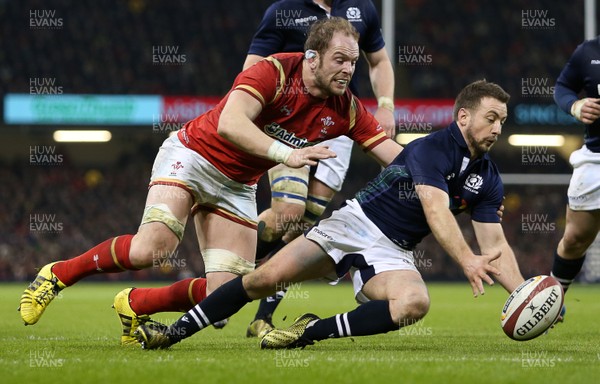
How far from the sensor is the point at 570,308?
10.1 m

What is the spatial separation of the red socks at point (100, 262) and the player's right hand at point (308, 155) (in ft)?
3.90

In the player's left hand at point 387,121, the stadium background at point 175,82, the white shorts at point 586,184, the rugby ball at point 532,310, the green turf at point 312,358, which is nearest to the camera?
the green turf at point 312,358

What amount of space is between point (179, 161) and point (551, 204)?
1958 centimetres

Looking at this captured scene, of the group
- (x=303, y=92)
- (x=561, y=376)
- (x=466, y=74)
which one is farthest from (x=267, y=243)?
(x=466, y=74)

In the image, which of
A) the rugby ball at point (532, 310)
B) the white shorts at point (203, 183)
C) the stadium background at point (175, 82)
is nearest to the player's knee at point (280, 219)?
the white shorts at point (203, 183)

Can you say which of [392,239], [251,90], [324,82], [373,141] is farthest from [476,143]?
[251,90]

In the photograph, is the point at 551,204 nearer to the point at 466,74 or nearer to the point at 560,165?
the point at 560,165

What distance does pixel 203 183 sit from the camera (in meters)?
5.50

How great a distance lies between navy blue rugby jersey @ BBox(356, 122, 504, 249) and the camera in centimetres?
490

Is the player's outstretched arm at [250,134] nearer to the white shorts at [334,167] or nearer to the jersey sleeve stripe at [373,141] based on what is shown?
the jersey sleeve stripe at [373,141]

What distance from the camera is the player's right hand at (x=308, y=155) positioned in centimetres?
445

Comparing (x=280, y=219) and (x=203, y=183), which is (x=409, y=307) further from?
(x=280, y=219)

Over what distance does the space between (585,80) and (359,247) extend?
8.13 ft

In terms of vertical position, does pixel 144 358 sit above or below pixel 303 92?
below
